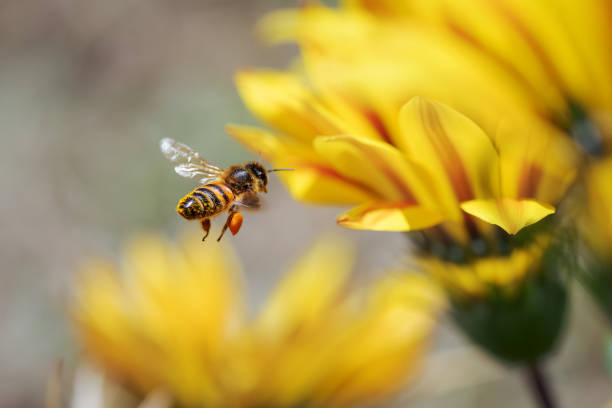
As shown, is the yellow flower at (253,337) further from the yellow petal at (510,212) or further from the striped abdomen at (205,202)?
the yellow petal at (510,212)

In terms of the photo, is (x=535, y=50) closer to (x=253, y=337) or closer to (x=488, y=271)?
(x=488, y=271)

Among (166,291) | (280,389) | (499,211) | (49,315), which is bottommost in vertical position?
(49,315)

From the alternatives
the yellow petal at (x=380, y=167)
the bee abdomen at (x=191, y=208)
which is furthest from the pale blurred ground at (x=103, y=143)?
the yellow petal at (x=380, y=167)

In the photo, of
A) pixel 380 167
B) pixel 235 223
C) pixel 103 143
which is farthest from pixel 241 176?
pixel 103 143

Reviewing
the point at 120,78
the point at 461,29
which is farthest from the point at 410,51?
the point at 120,78

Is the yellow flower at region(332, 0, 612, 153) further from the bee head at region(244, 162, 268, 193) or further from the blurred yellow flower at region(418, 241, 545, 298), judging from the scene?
the bee head at region(244, 162, 268, 193)

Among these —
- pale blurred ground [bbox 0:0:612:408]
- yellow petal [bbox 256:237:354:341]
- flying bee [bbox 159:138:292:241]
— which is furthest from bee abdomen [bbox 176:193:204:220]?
pale blurred ground [bbox 0:0:612:408]

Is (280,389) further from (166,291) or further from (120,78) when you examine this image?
(120,78)
